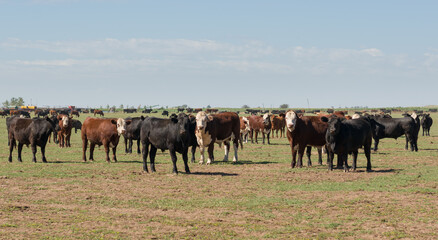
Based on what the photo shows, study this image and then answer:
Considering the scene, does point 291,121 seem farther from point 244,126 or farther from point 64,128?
point 64,128

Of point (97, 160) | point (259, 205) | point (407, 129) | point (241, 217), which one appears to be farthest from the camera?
point (407, 129)

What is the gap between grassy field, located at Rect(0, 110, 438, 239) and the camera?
8617 millimetres

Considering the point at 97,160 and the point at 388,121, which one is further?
the point at 388,121

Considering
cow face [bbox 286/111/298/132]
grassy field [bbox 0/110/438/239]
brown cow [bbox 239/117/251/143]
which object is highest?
cow face [bbox 286/111/298/132]

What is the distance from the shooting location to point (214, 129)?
19.1 metres

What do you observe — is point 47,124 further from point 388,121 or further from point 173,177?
point 388,121

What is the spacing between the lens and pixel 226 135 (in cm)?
1995

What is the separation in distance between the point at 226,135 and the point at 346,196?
862cm

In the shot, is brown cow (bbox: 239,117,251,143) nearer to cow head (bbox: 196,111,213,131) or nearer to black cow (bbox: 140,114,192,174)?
cow head (bbox: 196,111,213,131)

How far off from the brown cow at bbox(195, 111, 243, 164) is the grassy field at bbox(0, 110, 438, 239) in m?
1.20

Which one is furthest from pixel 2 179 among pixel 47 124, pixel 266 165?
pixel 266 165

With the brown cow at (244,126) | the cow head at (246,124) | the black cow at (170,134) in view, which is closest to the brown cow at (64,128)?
the brown cow at (244,126)

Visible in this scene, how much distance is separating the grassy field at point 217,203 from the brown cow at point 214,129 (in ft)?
3.94

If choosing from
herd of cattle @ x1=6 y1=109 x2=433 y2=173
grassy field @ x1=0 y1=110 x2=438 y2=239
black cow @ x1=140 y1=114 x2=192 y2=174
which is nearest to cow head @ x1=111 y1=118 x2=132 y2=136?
herd of cattle @ x1=6 y1=109 x2=433 y2=173
